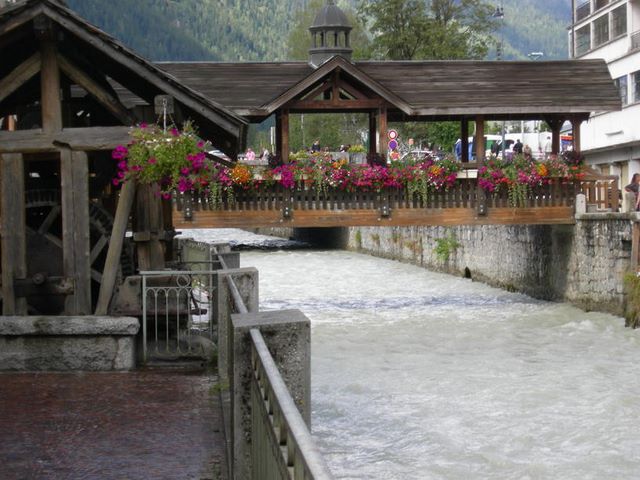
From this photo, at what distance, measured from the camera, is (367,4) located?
52062mm

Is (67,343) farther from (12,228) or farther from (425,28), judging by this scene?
(425,28)

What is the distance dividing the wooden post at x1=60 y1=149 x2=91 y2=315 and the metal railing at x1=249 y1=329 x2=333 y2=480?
5.63 meters

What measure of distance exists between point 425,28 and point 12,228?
3968cm

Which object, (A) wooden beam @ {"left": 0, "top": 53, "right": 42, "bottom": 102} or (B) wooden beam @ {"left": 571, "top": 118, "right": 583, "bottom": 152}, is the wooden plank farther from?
(A) wooden beam @ {"left": 0, "top": 53, "right": 42, "bottom": 102}

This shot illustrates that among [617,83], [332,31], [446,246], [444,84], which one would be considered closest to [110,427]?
[444,84]

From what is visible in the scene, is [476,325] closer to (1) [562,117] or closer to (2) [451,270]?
(1) [562,117]

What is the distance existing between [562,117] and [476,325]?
23.6 ft

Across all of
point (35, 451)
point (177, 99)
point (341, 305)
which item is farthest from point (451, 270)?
point (35, 451)

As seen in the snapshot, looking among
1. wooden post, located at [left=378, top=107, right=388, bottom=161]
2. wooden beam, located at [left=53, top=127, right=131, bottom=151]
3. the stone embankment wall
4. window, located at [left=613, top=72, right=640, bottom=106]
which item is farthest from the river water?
window, located at [left=613, top=72, right=640, bottom=106]

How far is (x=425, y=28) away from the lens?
162 ft

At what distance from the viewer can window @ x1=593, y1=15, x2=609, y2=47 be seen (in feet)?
159

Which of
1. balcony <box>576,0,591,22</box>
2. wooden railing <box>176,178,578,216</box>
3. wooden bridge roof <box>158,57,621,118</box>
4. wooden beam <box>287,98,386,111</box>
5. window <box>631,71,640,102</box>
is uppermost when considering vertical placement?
balcony <box>576,0,591,22</box>

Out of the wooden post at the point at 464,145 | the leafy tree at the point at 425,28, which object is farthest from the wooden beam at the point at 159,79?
the leafy tree at the point at 425,28

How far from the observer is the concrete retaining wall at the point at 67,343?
35.9 ft
